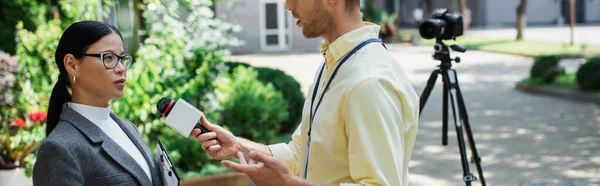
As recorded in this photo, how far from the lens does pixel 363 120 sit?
2066 millimetres

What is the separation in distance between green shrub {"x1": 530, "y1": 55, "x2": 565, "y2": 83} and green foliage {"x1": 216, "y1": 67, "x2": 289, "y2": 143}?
33.6ft

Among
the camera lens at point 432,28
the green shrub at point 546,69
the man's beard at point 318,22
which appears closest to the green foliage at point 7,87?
the camera lens at point 432,28

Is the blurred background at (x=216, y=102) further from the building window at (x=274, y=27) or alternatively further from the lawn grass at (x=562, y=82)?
the building window at (x=274, y=27)

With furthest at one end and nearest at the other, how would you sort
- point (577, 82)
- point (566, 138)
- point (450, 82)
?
point (577, 82), point (566, 138), point (450, 82)

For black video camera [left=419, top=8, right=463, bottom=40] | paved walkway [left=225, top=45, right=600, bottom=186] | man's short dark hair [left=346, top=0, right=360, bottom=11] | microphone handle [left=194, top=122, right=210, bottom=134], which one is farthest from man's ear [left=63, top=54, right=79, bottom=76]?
paved walkway [left=225, top=45, right=600, bottom=186]

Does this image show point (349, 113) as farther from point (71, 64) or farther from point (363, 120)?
point (71, 64)

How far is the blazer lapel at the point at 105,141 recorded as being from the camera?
236cm

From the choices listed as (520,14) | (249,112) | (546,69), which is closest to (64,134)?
(249,112)

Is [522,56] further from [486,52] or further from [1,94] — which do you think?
[1,94]

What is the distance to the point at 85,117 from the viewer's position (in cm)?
241

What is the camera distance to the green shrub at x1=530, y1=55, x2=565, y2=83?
1644 cm

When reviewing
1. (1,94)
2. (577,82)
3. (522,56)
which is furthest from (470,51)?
(1,94)

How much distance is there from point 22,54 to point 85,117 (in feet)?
14.9

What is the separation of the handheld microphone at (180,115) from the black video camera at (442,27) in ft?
10.7
